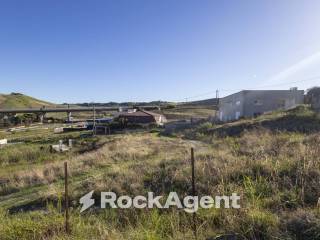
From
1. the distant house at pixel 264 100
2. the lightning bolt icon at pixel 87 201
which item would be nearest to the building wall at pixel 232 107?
the distant house at pixel 264 100

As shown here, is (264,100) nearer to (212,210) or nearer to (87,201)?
(87,201)

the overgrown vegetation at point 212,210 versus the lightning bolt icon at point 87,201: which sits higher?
the overgrown vegetation at point 212,210

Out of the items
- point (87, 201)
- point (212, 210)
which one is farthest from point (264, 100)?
point (212, 210)

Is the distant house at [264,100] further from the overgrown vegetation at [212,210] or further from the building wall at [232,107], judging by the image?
the overgrown vegetation at [212,210]

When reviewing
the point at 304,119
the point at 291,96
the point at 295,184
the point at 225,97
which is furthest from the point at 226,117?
the point at 295,184

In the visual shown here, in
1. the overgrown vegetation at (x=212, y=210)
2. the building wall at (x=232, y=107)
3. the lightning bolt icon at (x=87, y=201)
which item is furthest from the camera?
the building wall at (x=232, y=107)

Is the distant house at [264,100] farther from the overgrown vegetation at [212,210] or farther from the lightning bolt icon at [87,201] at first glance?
the lightning bolt icon at [87,201]

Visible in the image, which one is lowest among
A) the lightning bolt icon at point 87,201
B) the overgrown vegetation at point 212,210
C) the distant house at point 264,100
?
the lightning bolt icon at point 87,201

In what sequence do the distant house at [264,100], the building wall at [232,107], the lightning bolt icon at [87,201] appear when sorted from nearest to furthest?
the lightning bolt icon at [87,201] < the distant house at [264,100] < the building wall at [232,107]

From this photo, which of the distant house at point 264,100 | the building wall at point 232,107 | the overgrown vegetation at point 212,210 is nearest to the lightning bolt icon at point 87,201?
the overgrown vegetation at point 212,210

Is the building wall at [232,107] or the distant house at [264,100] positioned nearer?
the distant house at [264,100]

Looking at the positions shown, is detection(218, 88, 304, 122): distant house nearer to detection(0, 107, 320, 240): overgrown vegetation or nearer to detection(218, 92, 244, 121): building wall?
detection(218, 92, 244, 121): building wall

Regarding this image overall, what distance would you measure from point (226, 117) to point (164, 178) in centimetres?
4821

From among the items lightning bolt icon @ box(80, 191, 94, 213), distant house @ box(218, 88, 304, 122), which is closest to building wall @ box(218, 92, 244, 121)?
distant house @ box(218, 88, 304, 122)
